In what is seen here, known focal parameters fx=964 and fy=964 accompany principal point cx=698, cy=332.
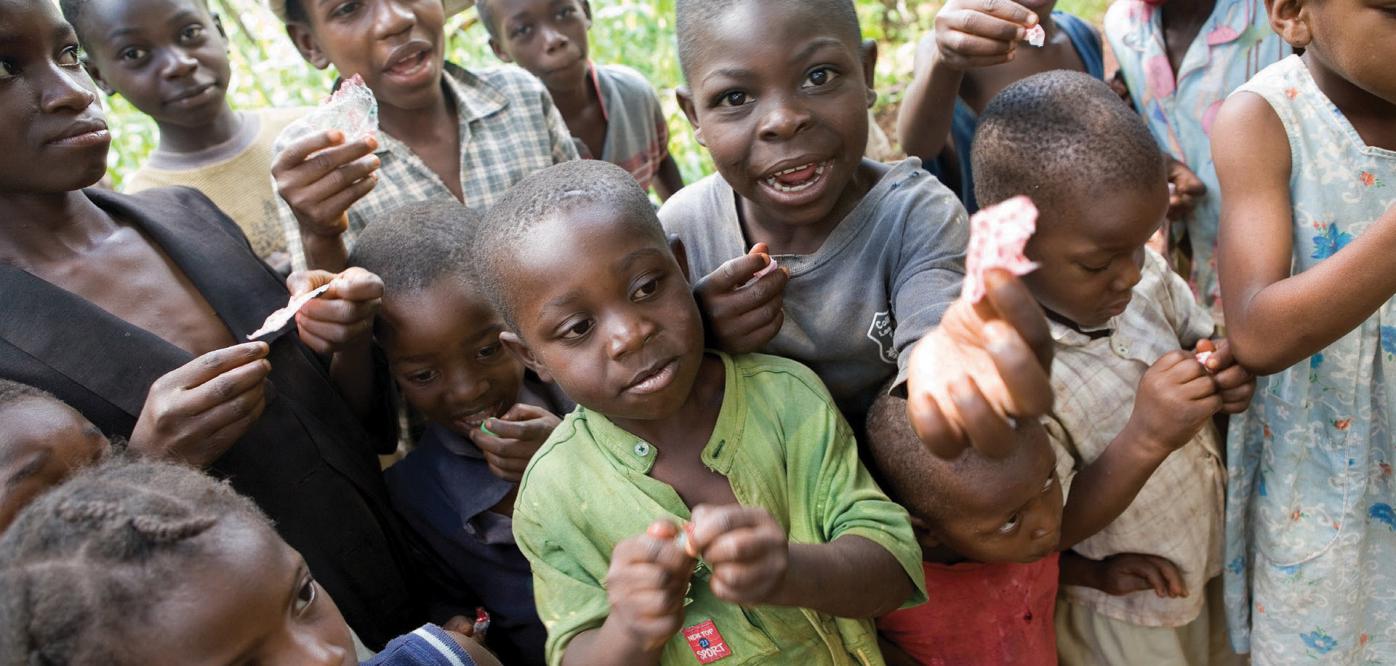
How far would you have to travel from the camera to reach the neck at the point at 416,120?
2711 millimetres

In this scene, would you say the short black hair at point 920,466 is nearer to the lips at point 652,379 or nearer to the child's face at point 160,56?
the lips at point 652,379

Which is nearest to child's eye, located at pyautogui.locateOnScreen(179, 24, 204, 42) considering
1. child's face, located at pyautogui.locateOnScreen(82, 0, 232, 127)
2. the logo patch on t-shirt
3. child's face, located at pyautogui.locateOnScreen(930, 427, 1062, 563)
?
child's face, located at pyautogui.locateOnScreen(82, 0, 232, 127)

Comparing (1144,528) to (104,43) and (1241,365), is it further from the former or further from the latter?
(104,43)

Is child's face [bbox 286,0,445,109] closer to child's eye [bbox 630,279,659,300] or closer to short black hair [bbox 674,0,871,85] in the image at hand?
short black hair [bbox 674,0,871,85]

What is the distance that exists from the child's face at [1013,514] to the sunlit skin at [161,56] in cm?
250

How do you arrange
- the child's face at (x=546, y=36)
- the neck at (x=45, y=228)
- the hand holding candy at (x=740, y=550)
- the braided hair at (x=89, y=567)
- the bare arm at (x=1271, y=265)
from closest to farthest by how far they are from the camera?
the braided hair at (x=89, y=567), the hand holding candy at (x=740, y=550), the bare arm at (x=1271, y=265), the neck at (x=45, y=228), the child's face at (x=546, y=36)

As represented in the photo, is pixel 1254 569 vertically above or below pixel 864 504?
below

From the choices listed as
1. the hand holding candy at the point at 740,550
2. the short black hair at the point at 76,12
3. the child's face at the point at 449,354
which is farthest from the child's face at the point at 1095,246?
the short black hair at the point at 76,12

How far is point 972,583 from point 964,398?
950 mm

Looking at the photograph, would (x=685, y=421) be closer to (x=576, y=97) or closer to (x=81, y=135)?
(x=81, y=135)

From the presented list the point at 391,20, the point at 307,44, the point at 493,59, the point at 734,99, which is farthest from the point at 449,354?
the point at 493,59

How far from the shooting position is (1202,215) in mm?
2441

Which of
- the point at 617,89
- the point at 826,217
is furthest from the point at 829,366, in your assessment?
the point at 617,89

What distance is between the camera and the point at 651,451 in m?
1.69
